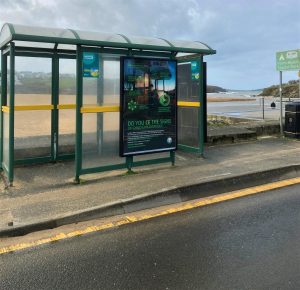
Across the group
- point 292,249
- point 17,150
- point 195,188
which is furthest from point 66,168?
point 292,249

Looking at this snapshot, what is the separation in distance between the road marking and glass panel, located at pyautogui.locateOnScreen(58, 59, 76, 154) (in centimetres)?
333

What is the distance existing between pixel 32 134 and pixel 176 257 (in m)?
4.76

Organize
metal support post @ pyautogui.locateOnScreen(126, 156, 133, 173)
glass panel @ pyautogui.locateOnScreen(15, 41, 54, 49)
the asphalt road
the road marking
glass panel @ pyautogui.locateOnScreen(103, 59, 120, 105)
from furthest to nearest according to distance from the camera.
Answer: glass panel @ pyautogui.locateOnScreen(15, 41, 54, 49), metal support post @ pyautogui.locateOnScreen(126, 156, 133, 173), glass panel @ pyautogui.locateOnScreen(103, 59, 120, 105), the road marking, the asphalt road

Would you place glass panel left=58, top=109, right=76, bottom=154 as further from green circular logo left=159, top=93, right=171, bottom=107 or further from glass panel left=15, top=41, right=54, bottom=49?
green circular logo left=159, top=93, right=171, bottom=107

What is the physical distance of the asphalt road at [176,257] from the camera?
3707mm

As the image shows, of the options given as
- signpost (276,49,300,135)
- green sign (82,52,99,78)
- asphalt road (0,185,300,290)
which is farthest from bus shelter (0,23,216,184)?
signpost (276,49,300,135)

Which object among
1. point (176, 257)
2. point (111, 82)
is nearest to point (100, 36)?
point (111, 82)

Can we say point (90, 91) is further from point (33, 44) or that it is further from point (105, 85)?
point (33, 44)

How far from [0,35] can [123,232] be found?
4468 mm

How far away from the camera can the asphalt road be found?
371 centimetres

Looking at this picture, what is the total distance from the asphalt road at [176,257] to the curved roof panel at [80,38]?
3.13 metres

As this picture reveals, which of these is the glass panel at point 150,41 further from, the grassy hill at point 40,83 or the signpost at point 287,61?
the signpost at point 287,61

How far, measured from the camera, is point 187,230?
4.97 metres

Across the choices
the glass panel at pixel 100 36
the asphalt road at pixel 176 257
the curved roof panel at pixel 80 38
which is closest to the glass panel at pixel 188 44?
the curved roof panel at pixel 80 38
